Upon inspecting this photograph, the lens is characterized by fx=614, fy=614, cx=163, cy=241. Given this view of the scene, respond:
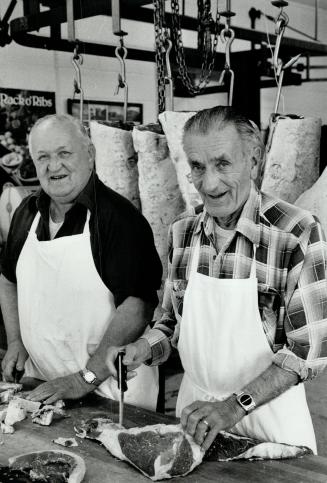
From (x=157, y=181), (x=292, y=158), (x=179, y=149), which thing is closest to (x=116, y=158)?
(x=157, y=181)

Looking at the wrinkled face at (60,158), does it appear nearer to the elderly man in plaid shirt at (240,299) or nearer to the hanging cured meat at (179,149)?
the hanging cured meat at (179,149)

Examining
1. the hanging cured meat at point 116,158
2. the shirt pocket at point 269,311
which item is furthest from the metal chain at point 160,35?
the shirt pocket at point 269,311

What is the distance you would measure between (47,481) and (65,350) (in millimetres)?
A: 765

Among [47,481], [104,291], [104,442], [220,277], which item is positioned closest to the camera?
[47,481]

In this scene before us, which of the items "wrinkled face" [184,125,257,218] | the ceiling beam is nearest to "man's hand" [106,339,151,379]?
"wrinkled face" [184,125,257,218]

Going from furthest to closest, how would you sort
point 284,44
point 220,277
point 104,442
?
point 284,44
point 220,277
point 104,442

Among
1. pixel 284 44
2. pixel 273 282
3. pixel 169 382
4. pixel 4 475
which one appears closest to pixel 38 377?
pixel 4 475

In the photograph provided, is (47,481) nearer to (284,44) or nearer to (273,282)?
(273,282)

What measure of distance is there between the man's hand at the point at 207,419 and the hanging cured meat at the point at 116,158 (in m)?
1.28

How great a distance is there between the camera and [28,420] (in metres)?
1.72

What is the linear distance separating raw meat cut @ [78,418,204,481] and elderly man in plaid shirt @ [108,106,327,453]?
0.05 m

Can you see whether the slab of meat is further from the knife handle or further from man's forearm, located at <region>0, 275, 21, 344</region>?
man's forearm, located at <region>0, 275, 21, 344</region>

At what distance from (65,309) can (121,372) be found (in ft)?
1.70

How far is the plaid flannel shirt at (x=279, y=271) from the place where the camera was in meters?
1.54
